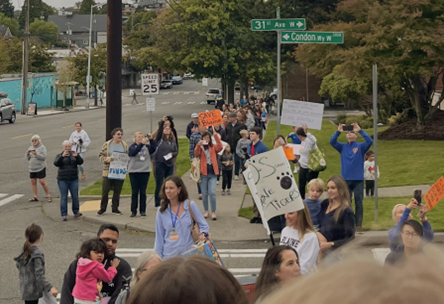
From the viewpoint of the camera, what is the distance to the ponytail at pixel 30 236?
720 cm

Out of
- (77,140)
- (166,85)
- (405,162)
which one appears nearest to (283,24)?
(77,140)

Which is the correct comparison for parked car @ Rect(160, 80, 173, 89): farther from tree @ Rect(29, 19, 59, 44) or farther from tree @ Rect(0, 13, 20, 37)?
tree @ Rect(0, 13, 20, 37)

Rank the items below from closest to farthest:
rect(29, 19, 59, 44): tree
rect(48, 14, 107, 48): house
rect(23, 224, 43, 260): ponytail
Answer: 1. rect(23, 224, 43, 260): ponytail
2. rect(29, 19, 59, 44): tree
3. rect(48, 14, 107, 48): house

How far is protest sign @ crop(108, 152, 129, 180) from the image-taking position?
46.8 feet

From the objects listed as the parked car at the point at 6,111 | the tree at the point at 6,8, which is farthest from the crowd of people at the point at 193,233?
the tree at the point at 6,8

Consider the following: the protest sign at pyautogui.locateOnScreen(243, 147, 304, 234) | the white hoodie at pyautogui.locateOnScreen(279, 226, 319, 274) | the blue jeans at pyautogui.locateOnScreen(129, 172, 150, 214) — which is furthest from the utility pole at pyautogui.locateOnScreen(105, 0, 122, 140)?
the white hoodie at pyautogui.locateOnScreen(279, 226, 319, 274)

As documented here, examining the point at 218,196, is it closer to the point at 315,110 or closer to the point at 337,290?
the point at 315,110

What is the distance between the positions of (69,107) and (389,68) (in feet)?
162

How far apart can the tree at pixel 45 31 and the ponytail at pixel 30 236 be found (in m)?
146

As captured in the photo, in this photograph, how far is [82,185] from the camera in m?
19.0

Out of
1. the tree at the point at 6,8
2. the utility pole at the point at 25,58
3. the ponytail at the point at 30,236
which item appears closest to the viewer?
the ponytail at the point at 30,236

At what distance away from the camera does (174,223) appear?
776cm

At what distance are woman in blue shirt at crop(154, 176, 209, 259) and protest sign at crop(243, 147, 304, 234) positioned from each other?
0.79m

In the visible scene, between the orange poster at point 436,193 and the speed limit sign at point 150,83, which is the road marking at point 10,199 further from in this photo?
the orange poster at point 436,193
